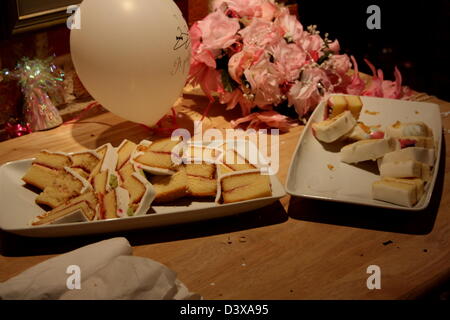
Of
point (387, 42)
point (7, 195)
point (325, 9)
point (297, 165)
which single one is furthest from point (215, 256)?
point (387, 42)

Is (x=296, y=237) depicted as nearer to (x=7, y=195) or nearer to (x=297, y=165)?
(x=297, y=165)

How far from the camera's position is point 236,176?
3.53ft

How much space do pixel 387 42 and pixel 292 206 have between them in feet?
7.05

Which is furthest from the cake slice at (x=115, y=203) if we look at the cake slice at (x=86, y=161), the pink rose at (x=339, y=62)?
the pink rose at (x=339, y=62)

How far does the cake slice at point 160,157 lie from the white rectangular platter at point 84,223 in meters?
0.08

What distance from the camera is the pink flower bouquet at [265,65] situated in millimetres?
1342

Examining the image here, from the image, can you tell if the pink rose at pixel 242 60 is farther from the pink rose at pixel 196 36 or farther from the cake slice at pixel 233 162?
the cake slice at pixel 233 162

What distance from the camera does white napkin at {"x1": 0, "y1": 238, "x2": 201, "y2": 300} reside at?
2.60ft

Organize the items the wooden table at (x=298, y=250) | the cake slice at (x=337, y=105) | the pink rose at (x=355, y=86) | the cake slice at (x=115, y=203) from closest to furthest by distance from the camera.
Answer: the wooden table at (x=298, y=250)
the cake slice at (x=115, y=203)
the cake slice at (x=337, y=105)
the pink rose at (x=355, y=86)

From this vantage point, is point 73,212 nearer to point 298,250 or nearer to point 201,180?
point 201,180

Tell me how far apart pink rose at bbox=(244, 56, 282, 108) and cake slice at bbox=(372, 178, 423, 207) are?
398mm

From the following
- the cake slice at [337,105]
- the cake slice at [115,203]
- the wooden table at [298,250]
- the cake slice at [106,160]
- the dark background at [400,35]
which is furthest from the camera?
the dark background at [400,35]

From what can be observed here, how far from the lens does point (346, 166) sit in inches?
47.5
